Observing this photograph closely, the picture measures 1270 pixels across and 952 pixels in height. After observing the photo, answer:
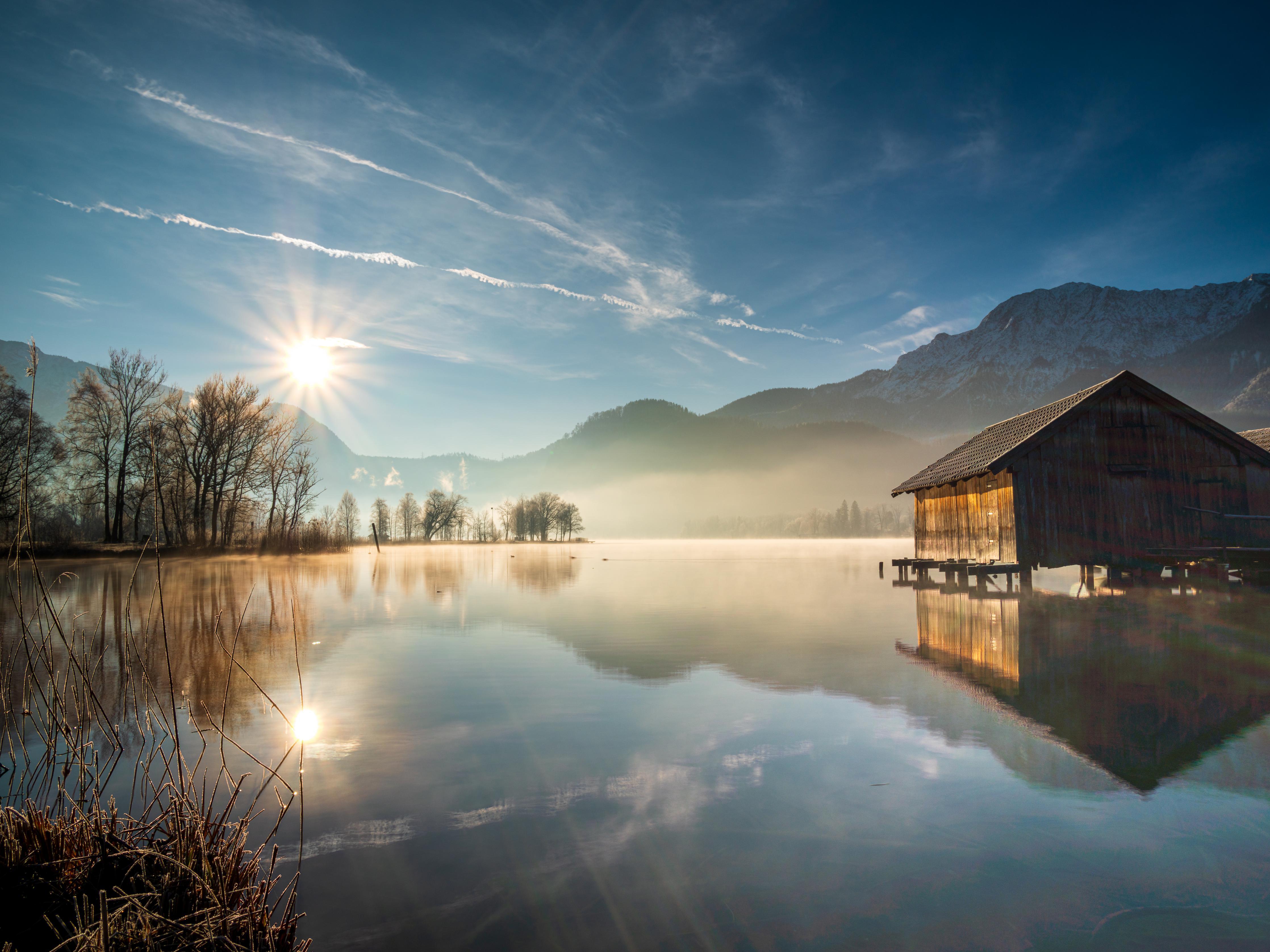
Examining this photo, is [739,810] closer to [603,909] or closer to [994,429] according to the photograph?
[603,909]

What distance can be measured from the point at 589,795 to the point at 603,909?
66.0 inches

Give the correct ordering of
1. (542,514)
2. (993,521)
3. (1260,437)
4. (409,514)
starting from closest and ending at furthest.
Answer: (993,521) → (1260,437) → (542,514) → (409,514)

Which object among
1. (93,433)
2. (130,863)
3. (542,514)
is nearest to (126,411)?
(93,433)

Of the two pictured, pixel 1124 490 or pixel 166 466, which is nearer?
pixel 1124 490

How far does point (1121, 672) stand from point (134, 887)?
41.0ft

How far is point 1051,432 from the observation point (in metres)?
23.5

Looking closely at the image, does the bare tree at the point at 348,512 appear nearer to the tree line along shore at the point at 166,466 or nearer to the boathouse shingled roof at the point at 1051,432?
the tree line along shore at the point at 166,466

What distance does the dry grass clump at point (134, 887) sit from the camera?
9.59 ft

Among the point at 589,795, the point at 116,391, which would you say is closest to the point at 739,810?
the point at 589,795

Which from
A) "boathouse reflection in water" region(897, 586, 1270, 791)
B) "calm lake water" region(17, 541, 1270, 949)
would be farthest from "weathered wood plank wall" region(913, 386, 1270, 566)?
"calm lake water" region(17, 541, 1270, 949)

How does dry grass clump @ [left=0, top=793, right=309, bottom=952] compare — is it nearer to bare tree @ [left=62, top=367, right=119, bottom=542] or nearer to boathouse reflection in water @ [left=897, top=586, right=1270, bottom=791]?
boathouse reflection in water @ [left=897, top=586, right=1270, bottom=791]

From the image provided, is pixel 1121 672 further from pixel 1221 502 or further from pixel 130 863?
pixel 1221 502

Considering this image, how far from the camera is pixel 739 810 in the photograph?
17.3 feet

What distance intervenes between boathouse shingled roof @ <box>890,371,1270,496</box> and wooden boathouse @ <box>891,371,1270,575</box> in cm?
7
